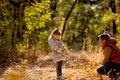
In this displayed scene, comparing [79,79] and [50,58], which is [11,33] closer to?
[50,58]

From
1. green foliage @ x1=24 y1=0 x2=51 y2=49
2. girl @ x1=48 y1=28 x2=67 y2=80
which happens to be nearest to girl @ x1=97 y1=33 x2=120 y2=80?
girl @ x1=48 y1=28 x2=67 y2=80

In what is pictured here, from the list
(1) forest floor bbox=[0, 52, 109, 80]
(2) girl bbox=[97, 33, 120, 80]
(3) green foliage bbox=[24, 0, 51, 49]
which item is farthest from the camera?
(3) green foliage bbox=[24, 0, 51, 49]

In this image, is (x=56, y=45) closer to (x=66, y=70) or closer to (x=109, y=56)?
(x=109, y=56)

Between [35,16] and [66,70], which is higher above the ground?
[35,16]

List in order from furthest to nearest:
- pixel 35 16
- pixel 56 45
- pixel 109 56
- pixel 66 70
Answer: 1. pixel 35 16
2. pixel 66 70
3. pixel 56 45
4. pixel 109 56

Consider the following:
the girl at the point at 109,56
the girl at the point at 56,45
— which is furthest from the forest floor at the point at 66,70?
the girl at the point at 109,56

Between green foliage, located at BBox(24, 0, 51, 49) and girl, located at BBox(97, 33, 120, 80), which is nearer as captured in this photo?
girl, located at BBox(97, 33, 120, 80)

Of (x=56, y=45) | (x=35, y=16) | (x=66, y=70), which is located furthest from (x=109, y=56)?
(x=35, y=16)

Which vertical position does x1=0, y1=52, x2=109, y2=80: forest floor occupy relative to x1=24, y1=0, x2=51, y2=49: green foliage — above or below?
below

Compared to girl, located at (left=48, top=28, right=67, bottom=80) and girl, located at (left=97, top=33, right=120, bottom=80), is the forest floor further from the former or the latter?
girl, located at (left=97, top=33, right=120, bottom=80)

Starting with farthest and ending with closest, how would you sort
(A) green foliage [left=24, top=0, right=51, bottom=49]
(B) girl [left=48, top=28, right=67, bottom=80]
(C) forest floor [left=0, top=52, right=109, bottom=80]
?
(A) green foliage [left=24, top=0, right=51, bottom=49] < (C) forest floor [left=0, top=52, right=109, bottom=80] < (B) girl [left=48, top=28, right=67, bottom=80]

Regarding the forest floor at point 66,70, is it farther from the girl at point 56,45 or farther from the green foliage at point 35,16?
the green foliage at point 35,16

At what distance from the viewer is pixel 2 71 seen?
1199 centimetres

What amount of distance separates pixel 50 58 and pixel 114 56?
26.1 ft
